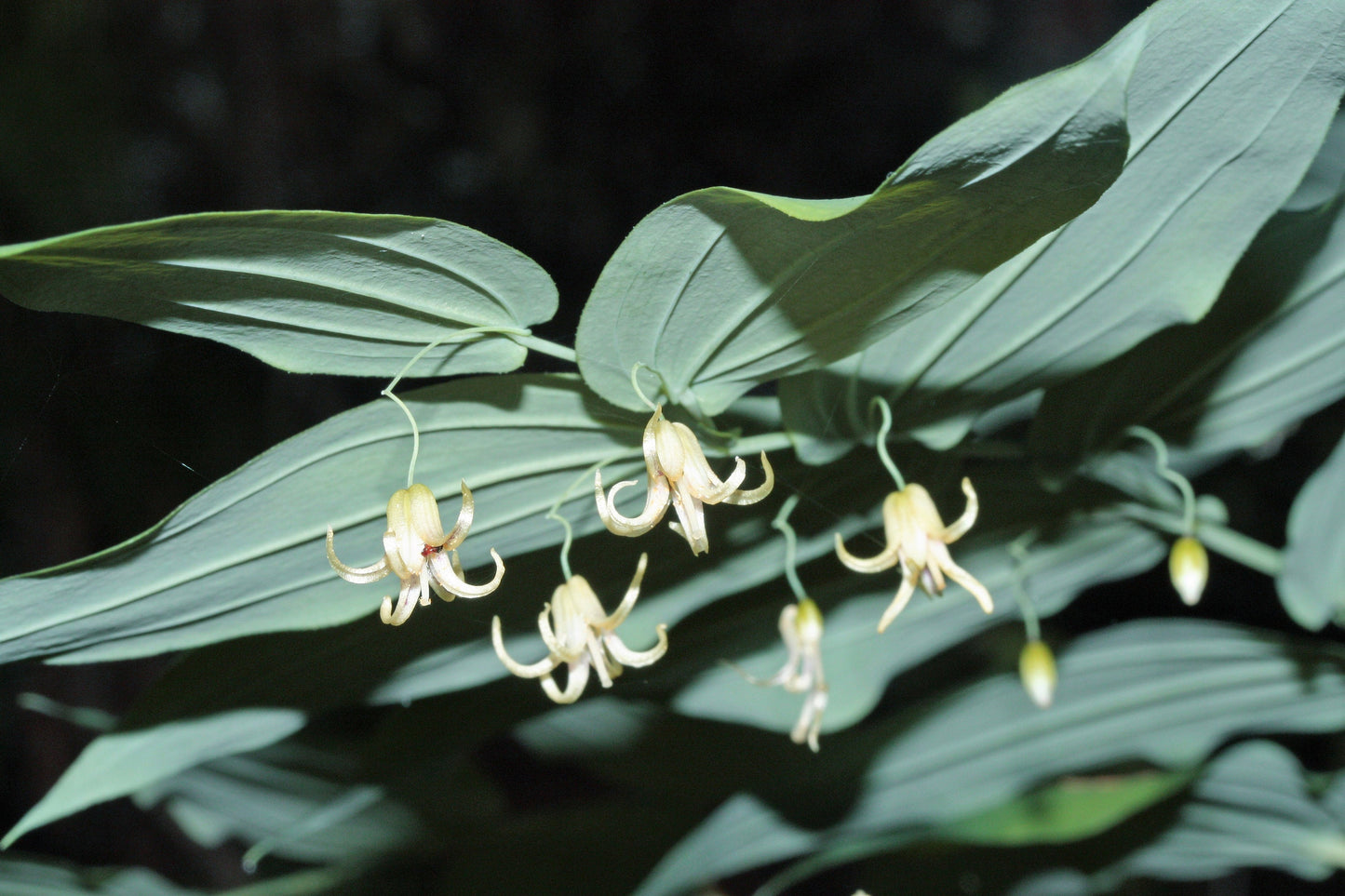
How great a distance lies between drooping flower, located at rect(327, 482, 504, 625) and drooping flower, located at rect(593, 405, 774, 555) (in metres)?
0.05

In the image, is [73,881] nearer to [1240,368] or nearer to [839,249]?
[839,249]

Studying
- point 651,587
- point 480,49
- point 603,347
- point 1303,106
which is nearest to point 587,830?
point 651,587

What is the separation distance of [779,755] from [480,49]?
1000 millimetres

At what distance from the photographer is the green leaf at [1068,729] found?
54 centimetres

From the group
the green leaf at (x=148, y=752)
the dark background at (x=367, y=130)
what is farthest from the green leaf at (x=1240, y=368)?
the dark background at (x=367, y=130)

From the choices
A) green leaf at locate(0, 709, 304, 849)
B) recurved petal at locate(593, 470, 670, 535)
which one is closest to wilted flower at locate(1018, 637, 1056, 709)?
recurved petal at locate(593, 470, 670, 535)

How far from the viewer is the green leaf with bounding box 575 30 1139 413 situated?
24 cm

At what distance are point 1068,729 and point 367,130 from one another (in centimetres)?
108

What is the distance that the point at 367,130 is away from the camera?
1.19 meters

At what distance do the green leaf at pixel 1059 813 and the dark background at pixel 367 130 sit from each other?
41cm

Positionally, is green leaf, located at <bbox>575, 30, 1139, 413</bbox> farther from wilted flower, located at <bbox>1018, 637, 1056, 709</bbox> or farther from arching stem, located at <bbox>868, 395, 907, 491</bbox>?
wilted flower, located at <bbox>1018, 637, 1056, 709</bbox>

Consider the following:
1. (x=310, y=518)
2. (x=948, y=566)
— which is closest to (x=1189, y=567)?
(x=948, y=566)

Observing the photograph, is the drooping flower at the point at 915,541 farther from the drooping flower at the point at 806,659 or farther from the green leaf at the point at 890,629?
the green leaf at the point at 890,629

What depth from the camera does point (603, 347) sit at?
0.32 m
